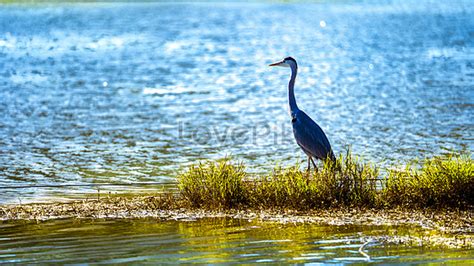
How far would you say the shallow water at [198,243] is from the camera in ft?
A: 24.7

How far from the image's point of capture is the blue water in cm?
1548

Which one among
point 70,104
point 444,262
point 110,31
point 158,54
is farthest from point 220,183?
point 110,31

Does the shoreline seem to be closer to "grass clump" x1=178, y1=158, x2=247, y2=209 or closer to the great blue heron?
"grass clump" x1=178, y1=158, x2=247, y2=209

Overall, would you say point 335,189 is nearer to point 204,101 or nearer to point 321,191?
point 321,191

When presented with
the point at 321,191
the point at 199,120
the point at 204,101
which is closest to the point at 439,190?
the point at 321,191

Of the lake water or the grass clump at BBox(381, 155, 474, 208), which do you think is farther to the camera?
the grass clump at BBox(381, 155, 474, 208)

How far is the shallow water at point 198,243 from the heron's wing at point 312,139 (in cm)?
242

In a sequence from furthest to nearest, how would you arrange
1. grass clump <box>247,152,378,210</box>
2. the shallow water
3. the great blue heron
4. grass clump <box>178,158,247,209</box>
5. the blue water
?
the blue water, the great blue heron, grass clump <box>178,158,247,209</box>, grass clump <box>247,152,378,210</box>, the shallow water

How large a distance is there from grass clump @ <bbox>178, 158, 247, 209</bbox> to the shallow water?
1.72 ft

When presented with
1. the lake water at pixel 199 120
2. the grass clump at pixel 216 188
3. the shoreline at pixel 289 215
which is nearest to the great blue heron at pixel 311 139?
the grass clump at pixel 216 188

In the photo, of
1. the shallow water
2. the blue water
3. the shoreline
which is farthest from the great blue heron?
the shallow water

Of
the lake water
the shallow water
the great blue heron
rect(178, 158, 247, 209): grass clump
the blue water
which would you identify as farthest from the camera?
the blue water

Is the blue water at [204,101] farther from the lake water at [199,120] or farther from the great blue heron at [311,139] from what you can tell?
the great blue heron at [311,139]

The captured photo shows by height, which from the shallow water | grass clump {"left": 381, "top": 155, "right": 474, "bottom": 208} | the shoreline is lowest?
the shallow water
